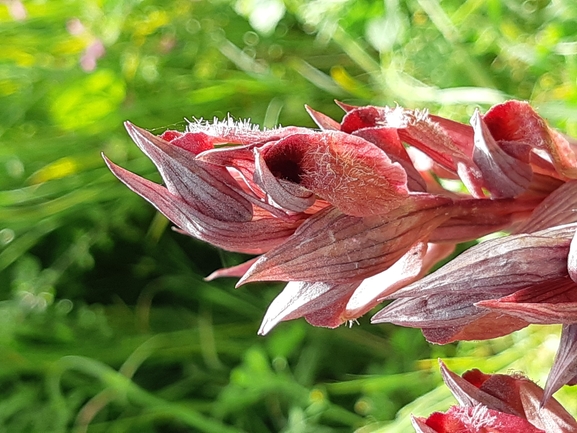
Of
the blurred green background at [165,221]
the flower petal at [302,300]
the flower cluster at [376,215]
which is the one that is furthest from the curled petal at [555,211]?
the blurred green background at [165,221]

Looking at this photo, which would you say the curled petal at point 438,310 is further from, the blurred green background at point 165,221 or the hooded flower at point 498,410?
the blurred green background at point 165,221

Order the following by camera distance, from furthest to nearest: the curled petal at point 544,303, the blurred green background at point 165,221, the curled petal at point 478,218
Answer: the blurred green background at point 165,221 < the curled petal at point 478,218 < the curled petal at point 544,303

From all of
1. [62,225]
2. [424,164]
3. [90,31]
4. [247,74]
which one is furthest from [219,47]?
[424,164]

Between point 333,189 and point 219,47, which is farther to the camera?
point 219,47

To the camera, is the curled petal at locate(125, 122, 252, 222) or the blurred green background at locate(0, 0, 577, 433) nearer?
the curled petal at locate(125, 122, 252, 222)

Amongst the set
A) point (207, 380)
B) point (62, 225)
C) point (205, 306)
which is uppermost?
point (62, 225)

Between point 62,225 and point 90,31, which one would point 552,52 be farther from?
point 62,225

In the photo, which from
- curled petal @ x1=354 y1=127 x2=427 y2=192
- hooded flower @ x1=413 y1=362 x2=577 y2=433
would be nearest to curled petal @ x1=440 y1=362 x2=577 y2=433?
hooded flower @ x1=413 y1=362 x2=577 y2=433

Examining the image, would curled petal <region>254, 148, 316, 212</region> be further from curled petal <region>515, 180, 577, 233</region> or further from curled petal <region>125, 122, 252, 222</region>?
Answer: curled petal <region>515, 180, 577, 233</region>
